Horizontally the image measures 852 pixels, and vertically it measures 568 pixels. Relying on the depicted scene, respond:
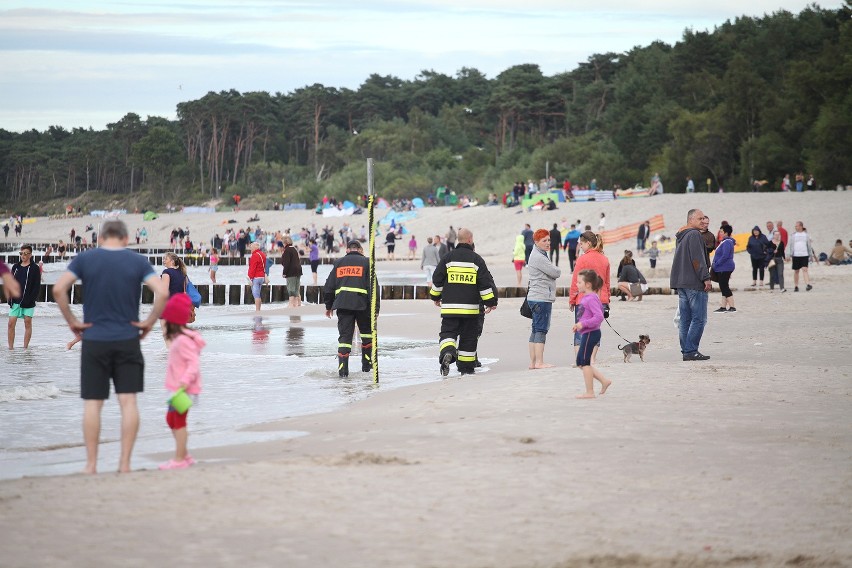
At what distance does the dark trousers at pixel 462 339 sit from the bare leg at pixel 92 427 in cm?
629

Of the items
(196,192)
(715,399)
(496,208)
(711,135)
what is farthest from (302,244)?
(196,192)

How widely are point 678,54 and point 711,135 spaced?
62.7 ft

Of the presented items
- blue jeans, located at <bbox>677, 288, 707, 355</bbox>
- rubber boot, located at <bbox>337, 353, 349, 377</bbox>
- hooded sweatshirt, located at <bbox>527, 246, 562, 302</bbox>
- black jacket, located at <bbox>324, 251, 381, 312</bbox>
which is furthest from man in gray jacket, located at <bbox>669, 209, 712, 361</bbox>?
rubber boot, located at <bbox>337, 353, 349, 377</bbox>

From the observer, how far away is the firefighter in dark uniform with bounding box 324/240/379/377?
46.1 ft

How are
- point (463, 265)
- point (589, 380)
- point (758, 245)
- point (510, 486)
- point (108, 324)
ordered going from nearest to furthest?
point (510, 486) → point (108, 324) → point (589, 380) → point (463, 265) → point (758, 245)

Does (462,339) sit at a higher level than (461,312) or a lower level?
lower

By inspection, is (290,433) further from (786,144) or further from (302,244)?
(302,244)

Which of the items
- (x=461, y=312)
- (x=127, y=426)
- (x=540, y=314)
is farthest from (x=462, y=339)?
(x=127, y=426)

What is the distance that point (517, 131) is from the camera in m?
117

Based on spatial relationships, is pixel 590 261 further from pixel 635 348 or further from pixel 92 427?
pixel 92 427

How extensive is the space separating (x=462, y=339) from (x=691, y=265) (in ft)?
9.30

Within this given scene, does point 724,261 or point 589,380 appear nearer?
point 589,380

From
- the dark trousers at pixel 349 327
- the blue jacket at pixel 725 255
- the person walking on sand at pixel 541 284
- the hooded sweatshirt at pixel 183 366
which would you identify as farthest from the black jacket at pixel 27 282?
the blue jacket at pixel 725 255

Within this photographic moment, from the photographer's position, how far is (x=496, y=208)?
6675 cm
